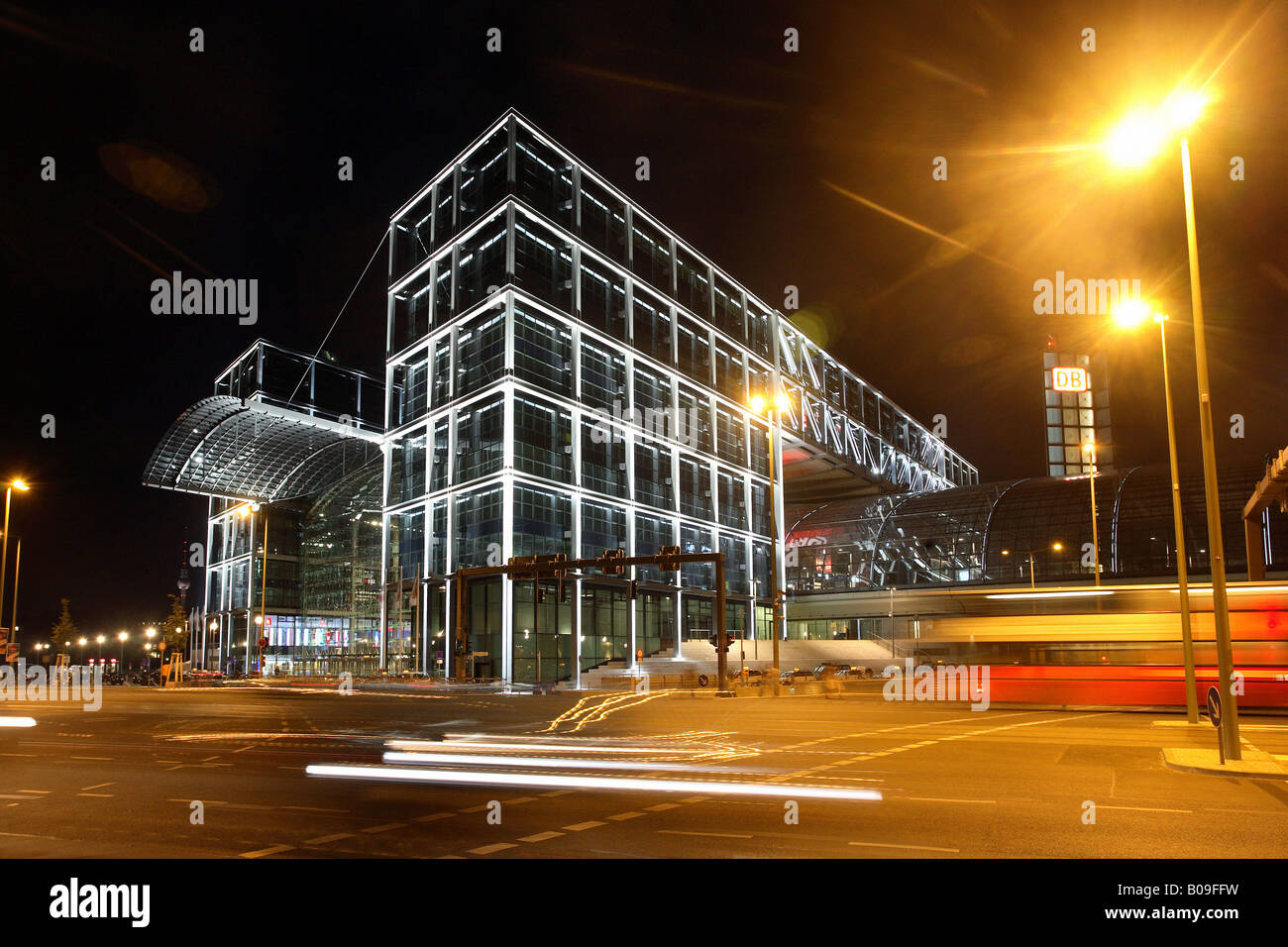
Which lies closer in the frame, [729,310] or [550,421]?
[550,421]

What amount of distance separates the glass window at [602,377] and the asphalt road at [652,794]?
41878 millimetres

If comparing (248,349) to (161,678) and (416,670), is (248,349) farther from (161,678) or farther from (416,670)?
(416,670)

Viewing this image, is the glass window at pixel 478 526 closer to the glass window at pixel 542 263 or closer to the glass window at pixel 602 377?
the glass window at pixel 602 377

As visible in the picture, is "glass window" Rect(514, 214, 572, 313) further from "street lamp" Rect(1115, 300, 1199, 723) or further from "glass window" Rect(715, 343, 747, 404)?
"street lamp" Rect(1115, 300, 1199, 723)

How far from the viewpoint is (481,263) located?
2454 inches

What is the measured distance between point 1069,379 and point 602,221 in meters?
75.1

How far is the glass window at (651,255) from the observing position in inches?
2857

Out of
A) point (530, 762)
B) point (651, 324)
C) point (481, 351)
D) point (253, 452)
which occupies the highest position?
point (651, 324)

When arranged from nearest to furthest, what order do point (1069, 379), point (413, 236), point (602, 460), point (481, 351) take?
1. point (481, 351)
2. point (602, 460)
3. point (413, 236)
4. point (1069, 379)

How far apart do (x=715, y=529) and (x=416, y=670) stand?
27.1 m

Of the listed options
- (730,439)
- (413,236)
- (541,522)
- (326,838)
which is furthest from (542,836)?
(730,439)
